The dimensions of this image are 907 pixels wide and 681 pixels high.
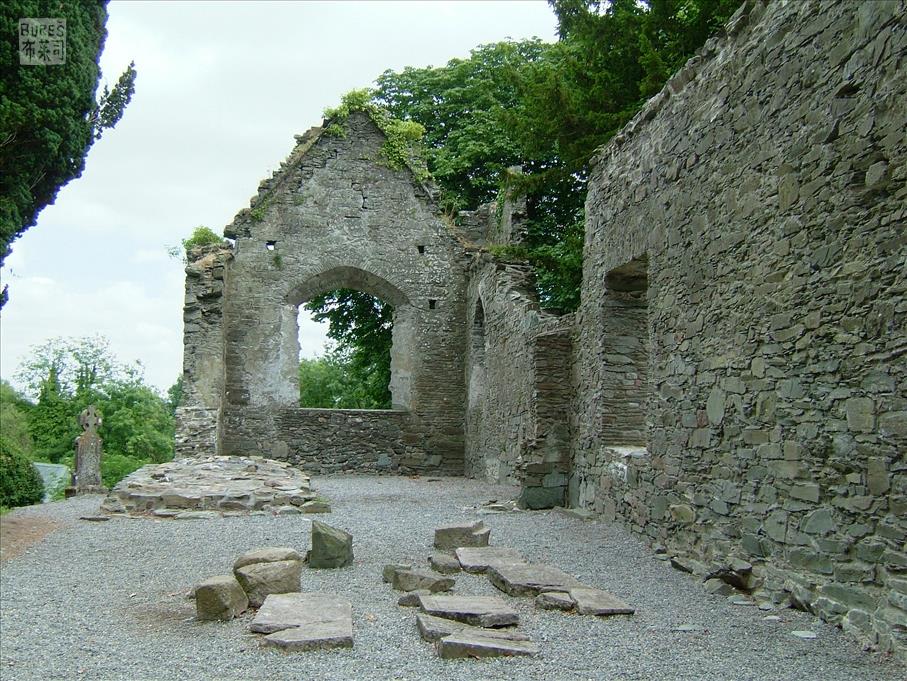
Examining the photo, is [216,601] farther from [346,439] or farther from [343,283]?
[343,283]

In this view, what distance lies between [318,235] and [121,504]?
25.9 ft

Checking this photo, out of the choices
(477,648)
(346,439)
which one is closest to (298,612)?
(477,648)

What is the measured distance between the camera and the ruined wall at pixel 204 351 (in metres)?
14.2

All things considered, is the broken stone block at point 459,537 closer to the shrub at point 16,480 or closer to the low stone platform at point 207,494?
the low stone platform at point 207,494

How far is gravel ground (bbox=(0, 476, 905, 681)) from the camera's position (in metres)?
3.75

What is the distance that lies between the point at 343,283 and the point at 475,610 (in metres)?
13.0

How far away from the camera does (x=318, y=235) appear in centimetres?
1627

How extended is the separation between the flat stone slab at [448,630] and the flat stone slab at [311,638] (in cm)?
38

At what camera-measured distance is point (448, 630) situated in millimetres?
4102

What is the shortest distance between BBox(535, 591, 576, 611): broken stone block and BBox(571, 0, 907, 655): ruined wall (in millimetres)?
1326

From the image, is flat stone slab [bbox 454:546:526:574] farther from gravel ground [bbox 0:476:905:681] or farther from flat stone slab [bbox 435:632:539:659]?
flat stone slab [bbox 435:632:539:659]

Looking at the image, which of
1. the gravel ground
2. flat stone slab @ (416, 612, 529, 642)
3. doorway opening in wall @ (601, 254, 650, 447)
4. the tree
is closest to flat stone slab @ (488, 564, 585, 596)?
the gravel ground

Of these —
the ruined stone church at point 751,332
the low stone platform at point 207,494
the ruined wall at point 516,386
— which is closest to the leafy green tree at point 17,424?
the low stone platform at point 207,494

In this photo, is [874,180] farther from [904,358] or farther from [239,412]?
[239,412]
